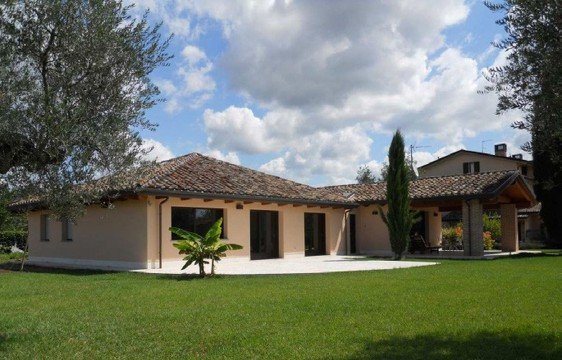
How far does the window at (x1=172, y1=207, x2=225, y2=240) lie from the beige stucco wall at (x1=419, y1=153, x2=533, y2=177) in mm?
34503

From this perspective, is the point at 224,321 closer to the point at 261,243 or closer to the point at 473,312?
the point at 473,312

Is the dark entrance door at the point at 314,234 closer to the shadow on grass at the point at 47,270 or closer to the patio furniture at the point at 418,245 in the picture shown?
the patio furniture at the point at 418,245

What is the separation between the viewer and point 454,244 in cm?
3148

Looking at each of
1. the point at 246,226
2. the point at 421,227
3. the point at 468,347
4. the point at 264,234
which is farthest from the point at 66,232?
the point at 468,347

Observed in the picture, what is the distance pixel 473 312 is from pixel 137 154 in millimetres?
6092

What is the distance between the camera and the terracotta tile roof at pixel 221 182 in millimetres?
20062

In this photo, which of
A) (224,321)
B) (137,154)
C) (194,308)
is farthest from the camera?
(194,308)

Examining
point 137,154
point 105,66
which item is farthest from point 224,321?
point 105,66

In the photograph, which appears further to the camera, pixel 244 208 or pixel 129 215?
pixel 244 208

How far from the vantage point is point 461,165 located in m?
51.2

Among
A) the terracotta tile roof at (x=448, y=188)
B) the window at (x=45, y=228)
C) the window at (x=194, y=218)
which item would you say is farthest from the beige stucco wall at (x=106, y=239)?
the terracotta tile roof at (x=448, y=188)

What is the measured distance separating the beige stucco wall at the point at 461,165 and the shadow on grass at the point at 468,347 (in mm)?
44542

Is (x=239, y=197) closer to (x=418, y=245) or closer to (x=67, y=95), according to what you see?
(x=418, y=245)

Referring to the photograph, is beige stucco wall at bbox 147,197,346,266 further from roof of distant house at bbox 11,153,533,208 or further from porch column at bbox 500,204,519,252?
porch column at bbox 500,204,519,252
